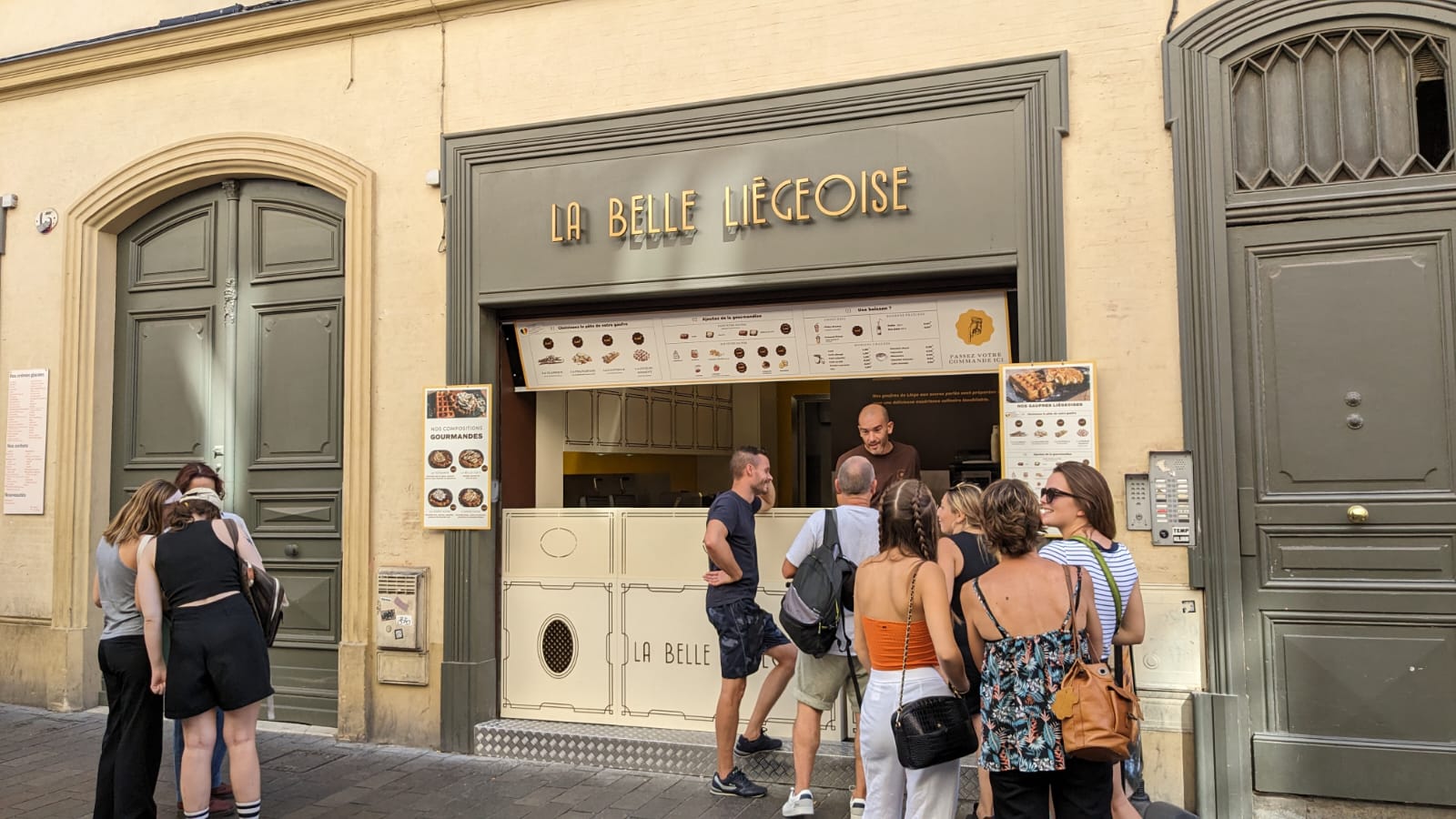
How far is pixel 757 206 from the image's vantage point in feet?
21.1

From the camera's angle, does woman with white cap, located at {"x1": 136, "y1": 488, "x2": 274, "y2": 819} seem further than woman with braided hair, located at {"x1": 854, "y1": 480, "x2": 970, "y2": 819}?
Yes

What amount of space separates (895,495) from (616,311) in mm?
3295

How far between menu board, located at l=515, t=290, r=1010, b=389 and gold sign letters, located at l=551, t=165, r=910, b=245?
0.52m

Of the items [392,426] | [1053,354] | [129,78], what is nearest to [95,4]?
[129,78]

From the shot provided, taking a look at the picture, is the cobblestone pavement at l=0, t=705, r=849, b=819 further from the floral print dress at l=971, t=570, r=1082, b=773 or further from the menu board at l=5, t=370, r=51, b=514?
the floral print dress at l=971, t=570, r=1082, b=773

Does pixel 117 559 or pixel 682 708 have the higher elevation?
pixel 117 559

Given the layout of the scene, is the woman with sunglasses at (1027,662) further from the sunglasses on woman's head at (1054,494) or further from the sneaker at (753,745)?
the sneaker at (753,745)

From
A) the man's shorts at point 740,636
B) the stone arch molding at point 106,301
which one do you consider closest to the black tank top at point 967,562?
the man's shorts at point 740,636

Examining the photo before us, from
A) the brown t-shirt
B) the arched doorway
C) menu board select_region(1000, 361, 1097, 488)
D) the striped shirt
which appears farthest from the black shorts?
the arched doorway

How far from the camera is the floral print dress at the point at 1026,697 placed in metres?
3.52

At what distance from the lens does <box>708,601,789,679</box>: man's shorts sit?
577 centimetres

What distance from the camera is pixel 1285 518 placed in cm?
545

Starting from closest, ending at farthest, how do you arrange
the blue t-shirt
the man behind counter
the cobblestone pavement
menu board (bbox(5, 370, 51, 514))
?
the cobblestone pavement, the blue t-shirt, the man behind counter, menu board (bbox(5, 370, 51, 514))

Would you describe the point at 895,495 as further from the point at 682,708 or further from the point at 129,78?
the point at 129,78
